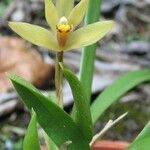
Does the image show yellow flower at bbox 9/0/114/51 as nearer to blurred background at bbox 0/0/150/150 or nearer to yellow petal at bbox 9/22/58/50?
yellow petal at bbox 9/22/58/50

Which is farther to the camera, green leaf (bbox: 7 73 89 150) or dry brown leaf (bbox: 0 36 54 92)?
dry brown leaf (bbox: 0 36 54 92)

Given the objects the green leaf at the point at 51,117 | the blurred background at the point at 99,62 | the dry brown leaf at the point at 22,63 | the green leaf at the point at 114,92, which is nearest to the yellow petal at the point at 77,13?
the green leaf at the point at 51,117

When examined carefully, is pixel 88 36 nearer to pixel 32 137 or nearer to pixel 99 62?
pixel 32 137

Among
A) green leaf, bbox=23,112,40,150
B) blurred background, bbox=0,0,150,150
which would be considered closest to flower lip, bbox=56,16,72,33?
green leaf, bbox=23,112,40,150

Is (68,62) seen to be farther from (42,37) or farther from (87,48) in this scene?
(42,37)

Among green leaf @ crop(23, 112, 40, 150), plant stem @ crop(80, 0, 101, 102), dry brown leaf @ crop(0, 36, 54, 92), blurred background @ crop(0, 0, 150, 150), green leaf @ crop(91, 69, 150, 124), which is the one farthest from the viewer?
dry brown leaf @ crop(0, 36, 54, 92)

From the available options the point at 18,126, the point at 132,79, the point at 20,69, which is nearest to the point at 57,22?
the point at 132,79
